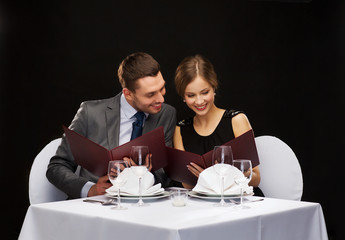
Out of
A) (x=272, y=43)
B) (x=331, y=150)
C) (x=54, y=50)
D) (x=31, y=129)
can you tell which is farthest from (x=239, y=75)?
(x=31, y=129)

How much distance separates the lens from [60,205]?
170 cm

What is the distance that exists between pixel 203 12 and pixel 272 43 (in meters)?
0.72

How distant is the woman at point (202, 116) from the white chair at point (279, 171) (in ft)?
0.90

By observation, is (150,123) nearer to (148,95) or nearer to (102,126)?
(148,95)

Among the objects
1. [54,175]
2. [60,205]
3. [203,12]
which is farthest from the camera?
[203,12]

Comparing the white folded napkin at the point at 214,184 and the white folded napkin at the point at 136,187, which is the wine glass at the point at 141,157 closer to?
the white folded napkin at the point at 136,187

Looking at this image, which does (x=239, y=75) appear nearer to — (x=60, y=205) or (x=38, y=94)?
(x=38, y=94)

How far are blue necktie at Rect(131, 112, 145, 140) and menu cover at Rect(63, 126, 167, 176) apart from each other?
0.60 metres

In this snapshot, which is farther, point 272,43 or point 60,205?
point 272,43

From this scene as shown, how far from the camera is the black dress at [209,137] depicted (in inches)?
111

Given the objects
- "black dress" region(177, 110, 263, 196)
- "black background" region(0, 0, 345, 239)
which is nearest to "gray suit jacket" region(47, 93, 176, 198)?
"black dress" region(177, 110, 263, 196)

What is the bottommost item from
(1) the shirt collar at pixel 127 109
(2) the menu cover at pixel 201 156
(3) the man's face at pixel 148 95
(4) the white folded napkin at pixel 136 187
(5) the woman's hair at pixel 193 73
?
(4) the white folded napkin at pixel 136 187

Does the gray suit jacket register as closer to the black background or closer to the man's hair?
the man's hair

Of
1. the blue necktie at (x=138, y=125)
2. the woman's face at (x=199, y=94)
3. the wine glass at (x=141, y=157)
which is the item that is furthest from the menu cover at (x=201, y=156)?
the woman's face at (x=199, y=94)
